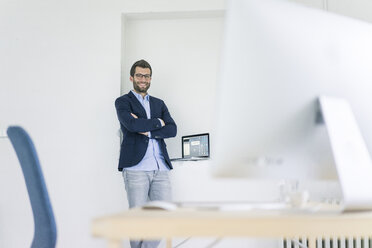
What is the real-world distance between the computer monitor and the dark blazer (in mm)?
2314

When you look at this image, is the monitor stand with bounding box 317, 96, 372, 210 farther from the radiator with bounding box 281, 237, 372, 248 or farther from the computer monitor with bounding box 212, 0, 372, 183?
the radiator with bounding box 281, 237, 372, 248

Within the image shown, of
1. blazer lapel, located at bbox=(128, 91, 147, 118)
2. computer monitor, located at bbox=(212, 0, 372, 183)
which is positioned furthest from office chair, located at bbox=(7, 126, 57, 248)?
blazer lapel, located at bbox=(128, 91, 147, 118)

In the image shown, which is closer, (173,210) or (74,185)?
(173,210)

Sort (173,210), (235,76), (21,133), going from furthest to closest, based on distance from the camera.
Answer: (21,133)
(173,210)
(235,76)

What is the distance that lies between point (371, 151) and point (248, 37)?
0.49 m

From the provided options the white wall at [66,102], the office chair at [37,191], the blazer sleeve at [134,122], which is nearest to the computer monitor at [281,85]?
the office chair at [37,191]

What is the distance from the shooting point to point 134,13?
399 cm

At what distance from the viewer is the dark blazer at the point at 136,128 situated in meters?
3.32

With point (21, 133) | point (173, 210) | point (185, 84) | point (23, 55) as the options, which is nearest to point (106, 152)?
point (185, 84)

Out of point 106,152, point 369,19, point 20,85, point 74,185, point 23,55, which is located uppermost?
point 369,19

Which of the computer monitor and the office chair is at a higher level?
the computer monitor

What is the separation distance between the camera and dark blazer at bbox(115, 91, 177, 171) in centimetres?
332

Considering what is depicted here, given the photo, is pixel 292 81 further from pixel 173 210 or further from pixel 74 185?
pixel 74 185

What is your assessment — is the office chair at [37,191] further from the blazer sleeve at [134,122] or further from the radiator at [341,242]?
the radiator at [341,242]
